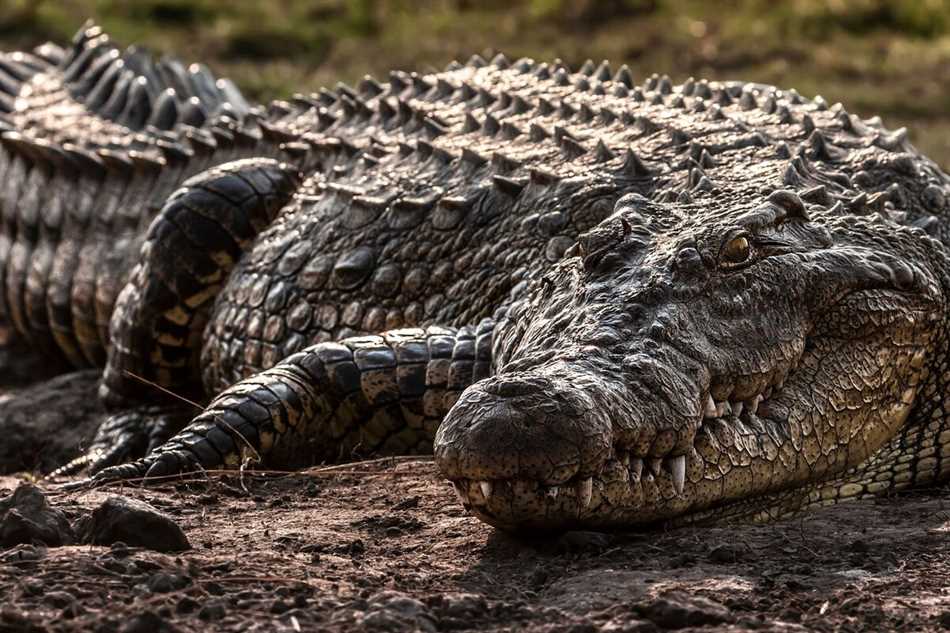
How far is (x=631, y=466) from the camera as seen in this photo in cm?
331

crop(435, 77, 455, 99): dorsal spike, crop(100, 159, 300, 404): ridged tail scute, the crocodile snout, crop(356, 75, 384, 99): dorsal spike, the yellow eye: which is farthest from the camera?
crop(356, 75, 384, 99): dorsal spike

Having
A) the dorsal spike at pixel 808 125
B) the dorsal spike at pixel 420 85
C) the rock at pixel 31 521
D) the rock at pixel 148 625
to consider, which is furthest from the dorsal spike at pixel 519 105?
the rock at pixel 148 625

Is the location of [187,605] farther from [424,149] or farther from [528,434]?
[424,149]

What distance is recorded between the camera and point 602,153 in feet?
16.5

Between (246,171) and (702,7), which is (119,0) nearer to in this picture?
(702,7)

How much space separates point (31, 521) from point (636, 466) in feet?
4.24

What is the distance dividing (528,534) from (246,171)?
2.98 metres

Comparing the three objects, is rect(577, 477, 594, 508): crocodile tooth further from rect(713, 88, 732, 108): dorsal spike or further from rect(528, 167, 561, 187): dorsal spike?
rect(713, 88, 732, 108): dorsal spike

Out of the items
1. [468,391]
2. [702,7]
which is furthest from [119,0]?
[468,391]

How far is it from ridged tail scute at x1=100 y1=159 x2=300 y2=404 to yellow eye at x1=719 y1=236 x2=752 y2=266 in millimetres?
2517

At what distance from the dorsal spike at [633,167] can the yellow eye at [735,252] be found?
0.96 m

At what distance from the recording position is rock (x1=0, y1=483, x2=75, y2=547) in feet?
10.7

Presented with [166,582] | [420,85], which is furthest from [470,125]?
[166,582]

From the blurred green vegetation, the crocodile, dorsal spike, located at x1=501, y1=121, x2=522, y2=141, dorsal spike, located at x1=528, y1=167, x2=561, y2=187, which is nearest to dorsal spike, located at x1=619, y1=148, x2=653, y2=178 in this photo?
the crocodile
